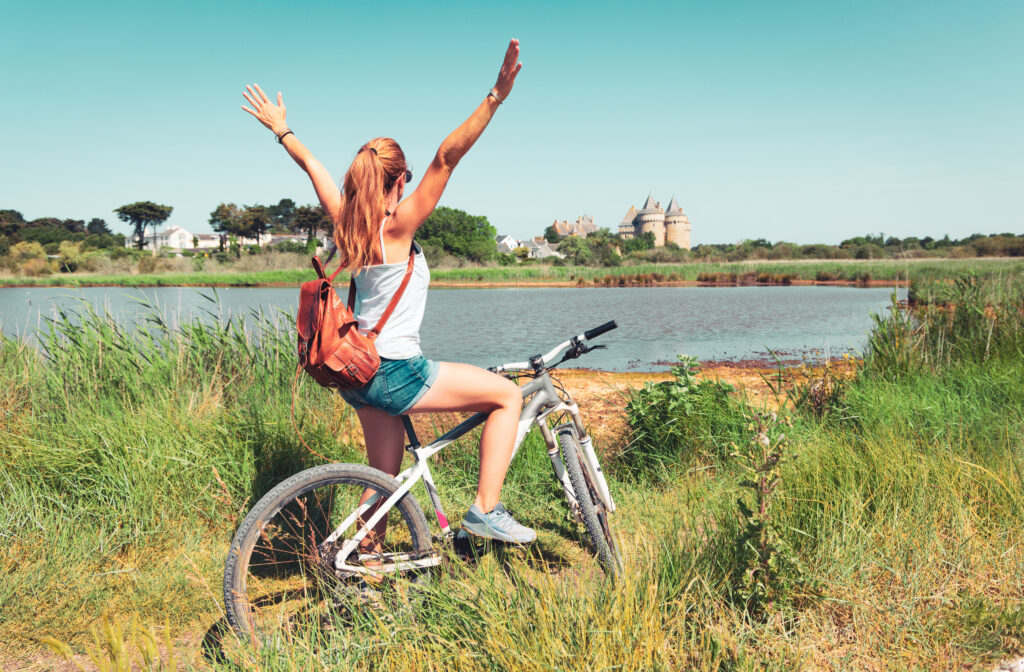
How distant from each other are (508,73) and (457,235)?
271 ft

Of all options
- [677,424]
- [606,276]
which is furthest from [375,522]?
[606,276]

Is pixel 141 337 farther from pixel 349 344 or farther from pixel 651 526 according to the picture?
pixel 651 526

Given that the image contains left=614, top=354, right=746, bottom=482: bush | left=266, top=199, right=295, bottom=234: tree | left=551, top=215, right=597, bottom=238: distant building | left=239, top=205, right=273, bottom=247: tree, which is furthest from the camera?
left=551, top=215, right=597, bottom=238: distant building

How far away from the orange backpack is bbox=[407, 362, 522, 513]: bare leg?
276 millimetres

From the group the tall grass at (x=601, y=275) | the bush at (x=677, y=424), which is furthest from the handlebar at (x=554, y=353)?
the tall grass at (x=601, y=275)

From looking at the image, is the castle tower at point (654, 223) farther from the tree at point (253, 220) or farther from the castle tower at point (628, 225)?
the tree at point (253, 220)

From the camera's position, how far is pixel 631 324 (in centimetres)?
1869

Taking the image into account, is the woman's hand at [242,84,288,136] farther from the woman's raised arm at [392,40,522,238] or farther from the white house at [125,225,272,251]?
the white house at [125,225,272,251]

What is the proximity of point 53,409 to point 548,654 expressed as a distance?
3839 mm

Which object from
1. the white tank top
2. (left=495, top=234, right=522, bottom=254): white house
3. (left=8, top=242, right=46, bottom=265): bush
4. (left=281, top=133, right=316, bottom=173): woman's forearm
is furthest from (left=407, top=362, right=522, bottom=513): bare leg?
(left=495, top=234, right=522, bottom=254): white house

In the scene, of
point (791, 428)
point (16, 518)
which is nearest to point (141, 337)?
point (16, 518)

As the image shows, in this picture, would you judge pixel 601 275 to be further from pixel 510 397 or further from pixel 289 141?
pixel 510 397

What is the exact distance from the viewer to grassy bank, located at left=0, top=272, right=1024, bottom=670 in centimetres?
189

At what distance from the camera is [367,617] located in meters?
2.13
